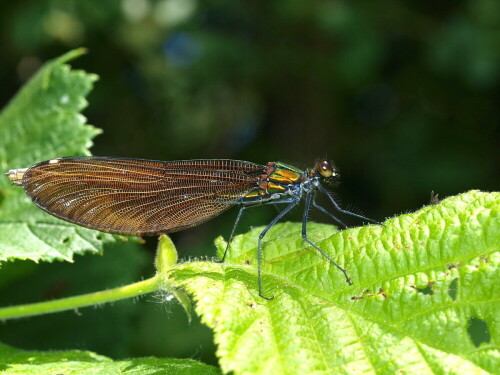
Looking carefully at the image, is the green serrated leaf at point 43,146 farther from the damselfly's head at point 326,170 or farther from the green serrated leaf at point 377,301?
the damselfly's head at point 326,170

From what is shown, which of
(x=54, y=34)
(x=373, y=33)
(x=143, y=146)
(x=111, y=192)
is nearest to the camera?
(x=111, y=192)

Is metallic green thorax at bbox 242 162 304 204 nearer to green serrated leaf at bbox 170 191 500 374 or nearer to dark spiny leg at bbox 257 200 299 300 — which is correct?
dark spiny leg at bbox 257 200 299 300

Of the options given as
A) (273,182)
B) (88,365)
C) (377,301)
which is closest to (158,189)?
(273,182)

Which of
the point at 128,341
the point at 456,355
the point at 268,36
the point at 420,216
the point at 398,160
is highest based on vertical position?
the point at 268,36

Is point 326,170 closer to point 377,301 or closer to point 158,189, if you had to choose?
point 158,189

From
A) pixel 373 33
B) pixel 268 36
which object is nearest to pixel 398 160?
pixel 373 33

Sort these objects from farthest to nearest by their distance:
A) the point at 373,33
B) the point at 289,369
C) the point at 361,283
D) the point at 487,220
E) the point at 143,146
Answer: the point at 143,146 < the point at 373,33 < the point at 361,283 < the point at 487,220 < the point at 289,369

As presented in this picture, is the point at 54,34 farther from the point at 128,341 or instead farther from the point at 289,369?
the point at 289,369

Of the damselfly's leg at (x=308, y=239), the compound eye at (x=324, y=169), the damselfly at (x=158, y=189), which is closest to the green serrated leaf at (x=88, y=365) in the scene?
the damselfly at (x=158, y=189)

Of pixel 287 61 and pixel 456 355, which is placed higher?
pixel 287 61
